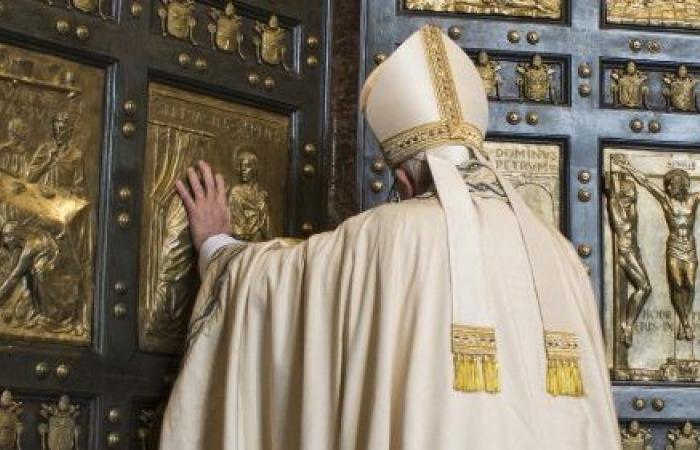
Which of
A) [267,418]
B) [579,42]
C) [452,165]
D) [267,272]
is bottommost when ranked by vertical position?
[267,418]

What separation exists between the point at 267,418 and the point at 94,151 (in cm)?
85

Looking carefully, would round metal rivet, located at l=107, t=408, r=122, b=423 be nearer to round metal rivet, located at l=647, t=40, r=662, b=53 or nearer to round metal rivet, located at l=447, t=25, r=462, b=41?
round metal rivet, located at l=447, t=25, r=462, b=41

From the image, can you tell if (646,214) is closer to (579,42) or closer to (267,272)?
(579,42)

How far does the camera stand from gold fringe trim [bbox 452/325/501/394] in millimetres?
3770

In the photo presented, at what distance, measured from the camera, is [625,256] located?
200 inches

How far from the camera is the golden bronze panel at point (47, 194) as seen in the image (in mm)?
4094

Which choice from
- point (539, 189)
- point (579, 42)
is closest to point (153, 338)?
point (539, 189)

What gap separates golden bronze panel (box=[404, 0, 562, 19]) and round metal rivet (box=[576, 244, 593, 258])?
72cm

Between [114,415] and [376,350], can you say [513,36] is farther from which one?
[114,415]

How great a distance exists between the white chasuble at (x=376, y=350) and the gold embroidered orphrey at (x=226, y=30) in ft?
2.41

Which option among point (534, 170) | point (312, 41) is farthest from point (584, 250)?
point (312, 41)

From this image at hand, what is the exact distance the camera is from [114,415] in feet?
14.0

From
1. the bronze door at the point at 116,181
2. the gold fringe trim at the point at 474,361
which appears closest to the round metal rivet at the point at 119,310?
the bronze door at the point at 116,181

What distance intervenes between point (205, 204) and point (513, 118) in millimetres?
1093
